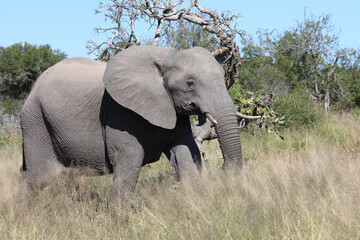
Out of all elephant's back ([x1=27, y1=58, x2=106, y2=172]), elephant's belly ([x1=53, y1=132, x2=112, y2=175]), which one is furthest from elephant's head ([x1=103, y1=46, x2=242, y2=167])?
elephant's belly ([x1=53, y1=132, x2=112, y2=175])

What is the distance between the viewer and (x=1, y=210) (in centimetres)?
513

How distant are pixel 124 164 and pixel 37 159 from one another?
4.41 feet

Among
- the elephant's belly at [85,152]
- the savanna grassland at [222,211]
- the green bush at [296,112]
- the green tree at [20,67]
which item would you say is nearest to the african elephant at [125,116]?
the elephant's belly at [85,152]

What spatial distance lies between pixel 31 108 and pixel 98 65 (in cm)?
94

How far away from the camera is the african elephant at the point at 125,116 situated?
480 cm

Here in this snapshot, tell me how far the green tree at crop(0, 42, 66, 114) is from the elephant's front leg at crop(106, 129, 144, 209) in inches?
683

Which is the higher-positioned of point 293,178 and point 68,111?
point 68,111

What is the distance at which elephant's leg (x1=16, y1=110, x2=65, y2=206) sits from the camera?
5.76 metres

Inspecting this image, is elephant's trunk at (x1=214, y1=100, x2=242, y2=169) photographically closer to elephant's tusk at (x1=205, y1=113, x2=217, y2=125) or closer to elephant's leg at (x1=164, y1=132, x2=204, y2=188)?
elephant's tusk at (x1=205, y1=113, x2=217, y2=125)

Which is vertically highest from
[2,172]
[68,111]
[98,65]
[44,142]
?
[98,65]

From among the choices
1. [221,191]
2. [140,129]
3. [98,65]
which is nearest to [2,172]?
[98,65]

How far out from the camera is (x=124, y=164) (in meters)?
5.02

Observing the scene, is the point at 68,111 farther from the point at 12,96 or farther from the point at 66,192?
the point at 12,96

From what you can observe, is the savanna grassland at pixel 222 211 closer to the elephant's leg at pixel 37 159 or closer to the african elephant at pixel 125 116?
the elephant's leg at pixel 37 159
